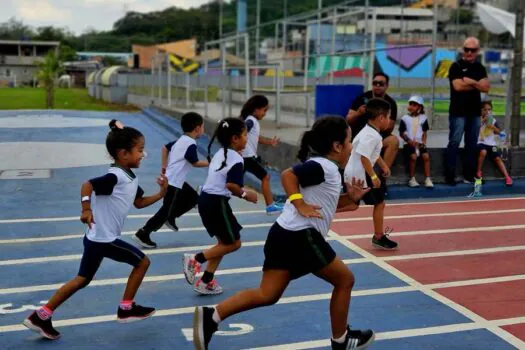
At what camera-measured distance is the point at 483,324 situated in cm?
524

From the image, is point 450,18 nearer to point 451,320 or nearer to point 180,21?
point 451,320

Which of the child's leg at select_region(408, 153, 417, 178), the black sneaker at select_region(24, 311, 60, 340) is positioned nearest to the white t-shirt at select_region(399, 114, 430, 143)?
the child's leg at select_region(408, 153, 417, 178)

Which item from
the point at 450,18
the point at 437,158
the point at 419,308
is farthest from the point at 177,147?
the point at 450,18

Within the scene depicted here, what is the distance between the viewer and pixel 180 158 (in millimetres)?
7484

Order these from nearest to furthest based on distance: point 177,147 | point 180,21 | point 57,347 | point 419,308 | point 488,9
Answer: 1. point 57,347
2. point 419,308
3. point 177,147
4. point 488,9
5. point 180,21

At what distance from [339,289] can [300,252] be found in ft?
1.14

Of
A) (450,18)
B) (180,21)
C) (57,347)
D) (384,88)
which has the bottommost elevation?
(57,347)

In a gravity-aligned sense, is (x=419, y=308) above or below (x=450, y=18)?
below

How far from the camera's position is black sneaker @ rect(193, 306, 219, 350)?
4.54 meters

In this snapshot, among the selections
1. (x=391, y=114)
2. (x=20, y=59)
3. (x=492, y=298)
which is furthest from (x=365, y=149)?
(x=20, y=59)

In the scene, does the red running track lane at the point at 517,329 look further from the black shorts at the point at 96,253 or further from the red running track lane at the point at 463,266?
the black shorts at the point at 96,253

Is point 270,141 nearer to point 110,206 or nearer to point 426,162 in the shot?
point 426,162

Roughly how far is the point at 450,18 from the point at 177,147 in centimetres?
1572

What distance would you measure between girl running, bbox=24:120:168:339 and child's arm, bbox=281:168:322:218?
1.30 m
